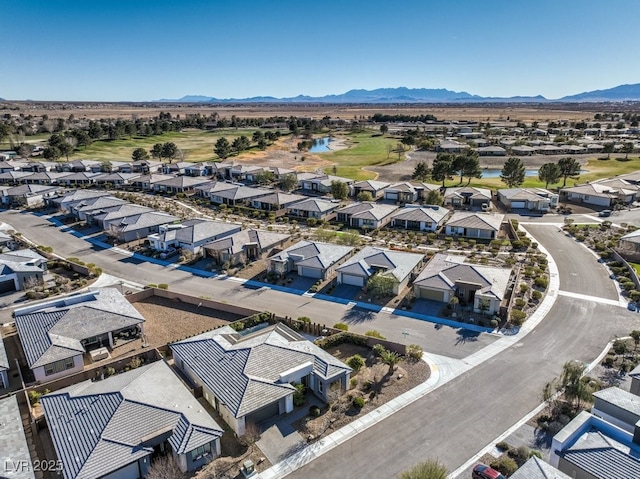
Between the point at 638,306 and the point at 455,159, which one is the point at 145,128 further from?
the point at 638,306

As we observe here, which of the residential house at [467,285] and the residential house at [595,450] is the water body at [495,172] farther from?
the residential house at [595,450]

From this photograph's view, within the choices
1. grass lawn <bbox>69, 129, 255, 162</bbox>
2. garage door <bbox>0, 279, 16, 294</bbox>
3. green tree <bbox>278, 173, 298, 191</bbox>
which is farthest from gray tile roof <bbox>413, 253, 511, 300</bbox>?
grass lawn <bbox>69, 129, 255, 162</bbox>

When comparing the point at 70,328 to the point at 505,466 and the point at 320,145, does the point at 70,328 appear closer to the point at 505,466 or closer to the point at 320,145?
the point at 505,466

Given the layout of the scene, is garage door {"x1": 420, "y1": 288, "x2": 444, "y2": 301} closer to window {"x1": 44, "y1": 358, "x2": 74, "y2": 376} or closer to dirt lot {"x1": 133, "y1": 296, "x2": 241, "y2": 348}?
dirt lot {"x1": 133, "y1": 296, "x2": 241, "y2": 348}

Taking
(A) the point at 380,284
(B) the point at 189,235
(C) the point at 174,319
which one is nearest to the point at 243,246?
(B) the point at 189,235

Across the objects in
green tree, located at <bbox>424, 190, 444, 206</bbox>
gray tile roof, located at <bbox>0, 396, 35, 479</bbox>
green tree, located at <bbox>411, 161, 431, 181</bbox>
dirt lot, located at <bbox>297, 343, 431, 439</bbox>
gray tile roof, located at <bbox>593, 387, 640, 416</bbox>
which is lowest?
dirt lot, located at <bbox>297, 343, 431, 439</bbox>
